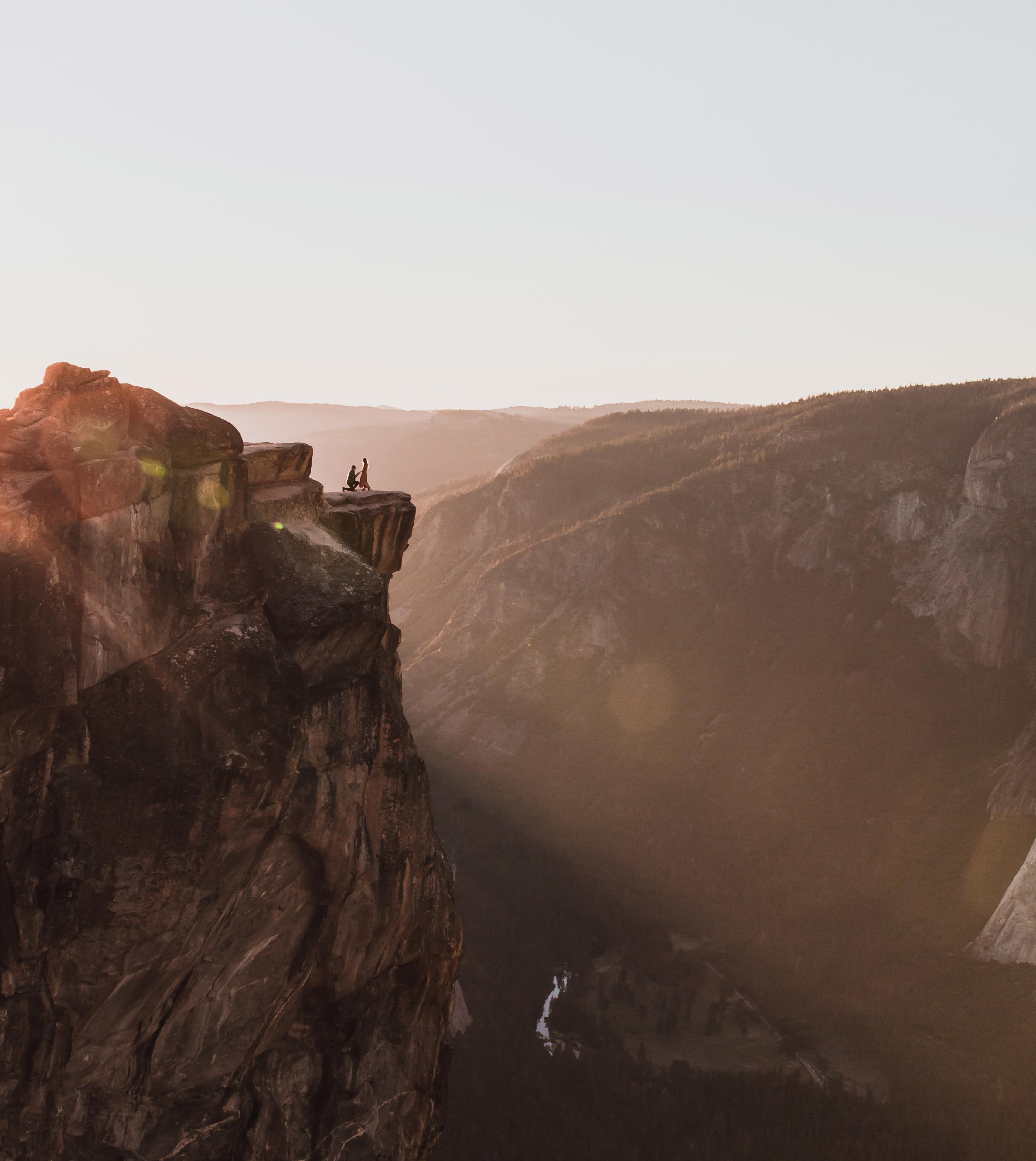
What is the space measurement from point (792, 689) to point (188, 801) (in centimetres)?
8862

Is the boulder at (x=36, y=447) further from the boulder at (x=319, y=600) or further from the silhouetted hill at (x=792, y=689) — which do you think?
the silhouetted hill at (x=792, y=689)

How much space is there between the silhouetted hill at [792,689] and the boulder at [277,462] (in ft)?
164

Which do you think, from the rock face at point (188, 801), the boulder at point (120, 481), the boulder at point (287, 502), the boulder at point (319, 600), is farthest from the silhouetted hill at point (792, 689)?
the boulder at point (120, 481)

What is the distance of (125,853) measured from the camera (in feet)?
68.8

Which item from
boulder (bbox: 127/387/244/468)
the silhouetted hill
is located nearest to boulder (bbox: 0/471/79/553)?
boulder (bbox: 127/387/244/468)

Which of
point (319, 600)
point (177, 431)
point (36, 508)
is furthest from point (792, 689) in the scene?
point (36, 508)

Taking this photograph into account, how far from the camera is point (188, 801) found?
21500 mm

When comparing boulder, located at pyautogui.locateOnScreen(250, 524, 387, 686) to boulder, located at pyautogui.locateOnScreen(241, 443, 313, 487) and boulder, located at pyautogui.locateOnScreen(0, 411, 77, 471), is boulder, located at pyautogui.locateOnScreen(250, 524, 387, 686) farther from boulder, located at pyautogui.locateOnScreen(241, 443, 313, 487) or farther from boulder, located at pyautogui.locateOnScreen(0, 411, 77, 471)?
boulder, located at pyautogui.locateOnScreen(0, 411, 77, 471)

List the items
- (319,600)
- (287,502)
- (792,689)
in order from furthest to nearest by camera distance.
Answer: (792,689)
(287,502)
(319,600)

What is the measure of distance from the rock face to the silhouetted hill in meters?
43.2

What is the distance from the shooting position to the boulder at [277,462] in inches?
1022

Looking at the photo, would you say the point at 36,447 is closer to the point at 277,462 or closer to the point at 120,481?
the point at 120,481

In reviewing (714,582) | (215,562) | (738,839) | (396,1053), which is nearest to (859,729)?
(738,839)

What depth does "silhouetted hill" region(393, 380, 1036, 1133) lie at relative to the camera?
67.0 m
